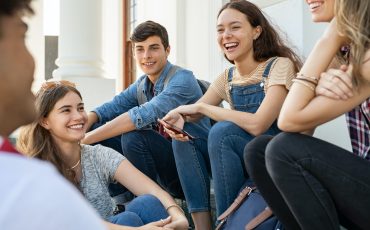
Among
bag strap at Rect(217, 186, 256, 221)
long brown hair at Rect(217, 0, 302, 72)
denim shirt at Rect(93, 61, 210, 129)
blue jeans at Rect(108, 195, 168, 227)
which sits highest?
long brown hair at Rect(217, 0, 302, 72)

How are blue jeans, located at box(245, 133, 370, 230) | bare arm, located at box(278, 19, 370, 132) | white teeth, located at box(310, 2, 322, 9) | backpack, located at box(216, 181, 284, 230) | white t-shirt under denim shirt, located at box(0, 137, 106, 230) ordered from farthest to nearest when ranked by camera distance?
1. white teeth, located at box(310, 2, 322, 9)
2. backpack, located at box(216, 181, 284, 230)
3. bare arm, located at box(278, 19, 370, 132)
4. blue jeans, located at box(245, 133, 370, 230)
5. white t-shirt under denim shirt, located at box(0, 137, 106, 230)

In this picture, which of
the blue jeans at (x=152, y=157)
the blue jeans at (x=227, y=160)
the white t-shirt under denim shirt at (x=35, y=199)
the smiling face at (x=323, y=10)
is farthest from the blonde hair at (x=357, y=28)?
the white t-shirt under denim shirt at (x=35, y=199)

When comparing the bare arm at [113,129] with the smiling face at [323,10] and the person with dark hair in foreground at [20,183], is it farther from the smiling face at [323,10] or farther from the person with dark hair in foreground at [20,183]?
the person with dark hair in foreground at [20,183]

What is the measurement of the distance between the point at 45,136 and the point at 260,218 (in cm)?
119

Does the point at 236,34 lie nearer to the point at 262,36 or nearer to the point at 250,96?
the point at 262,36

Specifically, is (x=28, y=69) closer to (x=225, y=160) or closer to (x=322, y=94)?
(x=322, y=94)

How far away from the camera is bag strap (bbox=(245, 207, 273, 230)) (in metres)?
2.68

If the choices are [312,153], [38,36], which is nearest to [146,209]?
[312,153]

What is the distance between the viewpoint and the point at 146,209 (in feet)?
9.56

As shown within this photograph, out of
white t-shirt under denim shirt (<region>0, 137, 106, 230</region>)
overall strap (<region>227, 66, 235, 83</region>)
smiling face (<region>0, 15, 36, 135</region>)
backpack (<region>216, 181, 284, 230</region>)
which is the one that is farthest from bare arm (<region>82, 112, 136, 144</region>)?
white t-shirt under denim shirt (<region>0, 137, 106, 230</region>)

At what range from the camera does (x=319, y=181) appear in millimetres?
2260

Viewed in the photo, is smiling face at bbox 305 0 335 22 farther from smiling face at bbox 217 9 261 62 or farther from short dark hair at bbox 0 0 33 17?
short dark hair at bbox 0 0 33 17

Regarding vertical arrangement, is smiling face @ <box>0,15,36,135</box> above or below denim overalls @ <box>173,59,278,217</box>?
above

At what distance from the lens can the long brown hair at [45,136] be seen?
317cm
